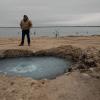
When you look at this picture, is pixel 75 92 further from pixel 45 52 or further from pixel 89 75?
pixel 45 52

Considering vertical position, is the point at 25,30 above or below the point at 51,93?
above

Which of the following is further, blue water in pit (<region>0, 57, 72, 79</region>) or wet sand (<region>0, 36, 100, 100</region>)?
blue water in pit (<region>0, 57, 72, 79</region>)

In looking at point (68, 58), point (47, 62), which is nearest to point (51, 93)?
point (47, 62)

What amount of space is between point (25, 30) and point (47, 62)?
3.66m

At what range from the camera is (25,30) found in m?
13.7

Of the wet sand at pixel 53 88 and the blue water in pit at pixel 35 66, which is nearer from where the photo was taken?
the wet sand at pixel 53 88

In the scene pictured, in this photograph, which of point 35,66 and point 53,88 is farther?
point 35,66

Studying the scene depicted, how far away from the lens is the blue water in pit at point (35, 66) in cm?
880

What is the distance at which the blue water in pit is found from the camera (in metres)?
8.80

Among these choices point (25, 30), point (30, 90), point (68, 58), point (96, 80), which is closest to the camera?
point (30, 90)

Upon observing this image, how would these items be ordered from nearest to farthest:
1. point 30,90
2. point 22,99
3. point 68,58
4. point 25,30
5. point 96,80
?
point 22,99 < point 30,90 < point 96,80 < point 68,58 < point 25,30

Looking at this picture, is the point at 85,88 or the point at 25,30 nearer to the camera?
the point at 85,88

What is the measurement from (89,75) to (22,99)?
2.21 metres

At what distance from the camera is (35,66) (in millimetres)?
9750
